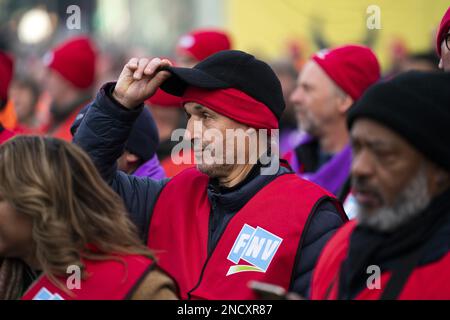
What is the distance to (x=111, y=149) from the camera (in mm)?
4414

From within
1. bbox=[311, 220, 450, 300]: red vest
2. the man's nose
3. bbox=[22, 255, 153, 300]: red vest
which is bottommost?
bbox=[22, 255, 153, 300]: red vest

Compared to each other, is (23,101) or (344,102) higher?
(344,102)

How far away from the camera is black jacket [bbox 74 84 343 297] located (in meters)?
4.22

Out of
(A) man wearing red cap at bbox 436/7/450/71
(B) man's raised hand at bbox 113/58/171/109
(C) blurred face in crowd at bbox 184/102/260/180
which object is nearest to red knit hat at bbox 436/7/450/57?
→ (A) man wearing red cap at bbox 436/7/450/71

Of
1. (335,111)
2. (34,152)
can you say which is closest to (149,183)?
(34,152)

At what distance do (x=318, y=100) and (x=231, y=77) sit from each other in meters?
2.69

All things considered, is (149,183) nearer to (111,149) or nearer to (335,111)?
(111,149)

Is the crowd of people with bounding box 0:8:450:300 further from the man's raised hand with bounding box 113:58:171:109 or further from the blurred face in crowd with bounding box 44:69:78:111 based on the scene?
the blurred face in crowd with bounding box 44:69:78:111

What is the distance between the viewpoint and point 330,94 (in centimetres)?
696

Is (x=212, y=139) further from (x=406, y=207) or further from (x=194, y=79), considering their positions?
(x=406, y=207)

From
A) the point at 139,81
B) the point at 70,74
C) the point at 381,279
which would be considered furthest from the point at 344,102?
the point at 381,279

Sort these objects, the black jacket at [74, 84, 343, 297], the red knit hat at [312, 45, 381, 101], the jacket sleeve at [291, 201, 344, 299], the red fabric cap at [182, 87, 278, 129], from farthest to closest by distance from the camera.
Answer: the red knit hat at [312, 45, 381, 101]
the red fabric cap at [182, 87, 278, 129]
the black jacket at [74, 84, 343, 297]
the jacket sleeve at [291, 201, 344, 299]

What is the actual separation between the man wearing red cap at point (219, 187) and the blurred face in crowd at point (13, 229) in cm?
79
